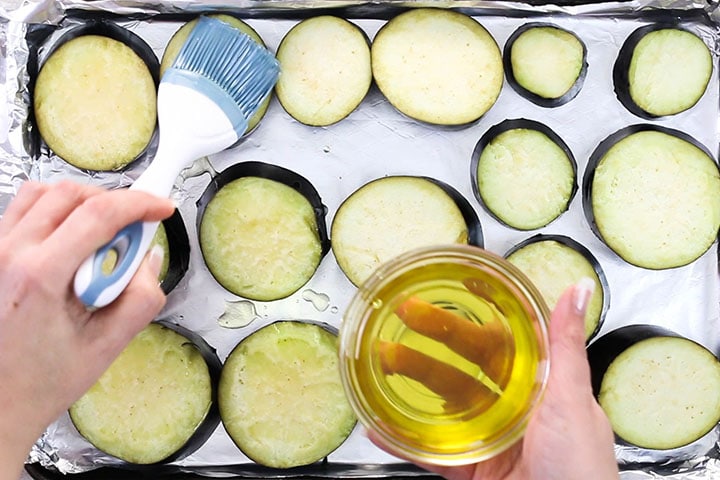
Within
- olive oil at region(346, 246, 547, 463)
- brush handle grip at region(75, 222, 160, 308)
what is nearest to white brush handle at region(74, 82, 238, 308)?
brush handle grip at region(75, 222, 160, 308)

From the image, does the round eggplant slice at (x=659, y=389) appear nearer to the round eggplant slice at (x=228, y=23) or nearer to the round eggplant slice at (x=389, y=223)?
the round eggplant slice at (x=389, y=223)

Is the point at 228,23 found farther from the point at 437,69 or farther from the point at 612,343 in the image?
the point at 612,343

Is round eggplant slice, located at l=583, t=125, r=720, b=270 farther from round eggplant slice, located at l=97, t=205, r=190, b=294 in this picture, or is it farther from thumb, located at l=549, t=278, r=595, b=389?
round eggplant slice, located at l=97, t=205, r=190, b=294

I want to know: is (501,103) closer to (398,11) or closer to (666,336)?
(398,11)

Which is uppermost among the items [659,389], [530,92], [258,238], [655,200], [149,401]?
[530,92]

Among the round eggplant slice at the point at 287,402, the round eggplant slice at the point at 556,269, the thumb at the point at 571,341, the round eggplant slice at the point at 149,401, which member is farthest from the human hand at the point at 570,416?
the round eggplant slice at the point at 149,401

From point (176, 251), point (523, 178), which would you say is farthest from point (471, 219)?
point (176, 251)
